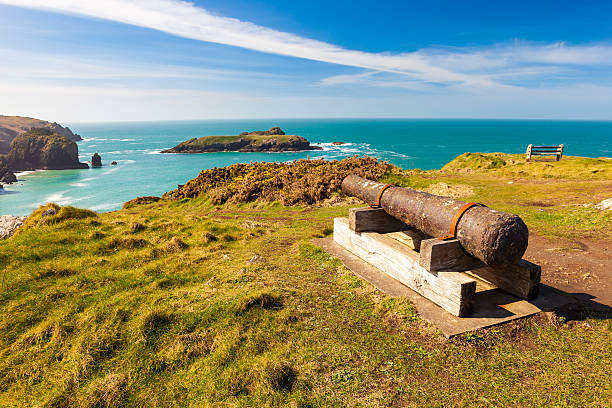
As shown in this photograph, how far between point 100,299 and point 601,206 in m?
17.0

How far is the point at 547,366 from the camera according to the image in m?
4.20

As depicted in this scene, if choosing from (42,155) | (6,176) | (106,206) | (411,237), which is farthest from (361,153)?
(42,155)

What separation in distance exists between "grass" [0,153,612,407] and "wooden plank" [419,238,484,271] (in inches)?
39.2

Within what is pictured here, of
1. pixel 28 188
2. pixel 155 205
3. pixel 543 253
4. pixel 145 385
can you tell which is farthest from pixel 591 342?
pixel 28 188

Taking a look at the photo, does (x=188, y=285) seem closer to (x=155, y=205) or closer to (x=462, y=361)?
(x=462, y=361)

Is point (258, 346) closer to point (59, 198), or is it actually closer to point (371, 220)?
point (371, 220)

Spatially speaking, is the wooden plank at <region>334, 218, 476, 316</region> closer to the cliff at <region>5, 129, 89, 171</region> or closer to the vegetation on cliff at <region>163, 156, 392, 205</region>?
the vegetation on cliff at <region>163, 156, 392, 205</region>

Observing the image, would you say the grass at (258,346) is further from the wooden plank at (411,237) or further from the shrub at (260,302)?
the wooden plank at (411,237)

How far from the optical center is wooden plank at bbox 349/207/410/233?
7.74 m

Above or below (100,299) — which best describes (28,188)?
below

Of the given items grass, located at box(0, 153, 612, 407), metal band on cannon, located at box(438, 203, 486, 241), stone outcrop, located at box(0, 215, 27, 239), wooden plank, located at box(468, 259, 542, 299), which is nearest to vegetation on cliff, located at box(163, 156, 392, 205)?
stone outcrop, located at box(0, 215, 27, 239)

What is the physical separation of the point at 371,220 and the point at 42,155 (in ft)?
457

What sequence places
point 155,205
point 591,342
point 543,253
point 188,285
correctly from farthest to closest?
point 155,205 < point 543,253 < point 188,285 < point 591,342

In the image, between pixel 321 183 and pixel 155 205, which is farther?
pixel 155 205
